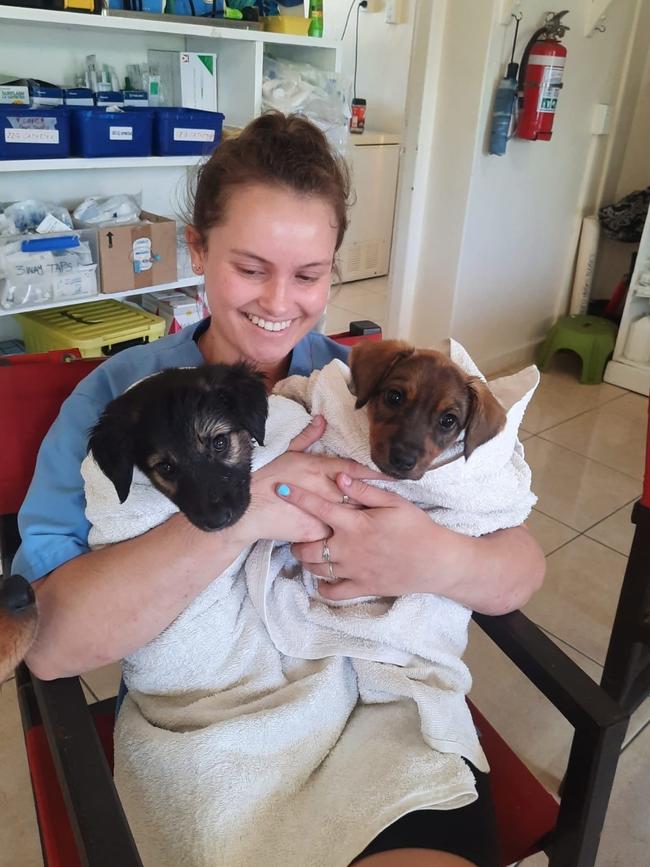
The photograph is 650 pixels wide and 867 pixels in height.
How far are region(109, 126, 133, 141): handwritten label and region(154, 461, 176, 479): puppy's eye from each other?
1556 mm

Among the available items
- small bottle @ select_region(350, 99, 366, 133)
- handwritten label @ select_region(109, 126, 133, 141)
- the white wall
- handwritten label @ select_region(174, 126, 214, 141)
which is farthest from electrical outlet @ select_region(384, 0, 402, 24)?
handwritten label @ select_region(109, 126, 133, 141)

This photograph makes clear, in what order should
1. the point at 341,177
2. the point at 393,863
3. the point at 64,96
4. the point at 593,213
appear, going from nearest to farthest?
the point at 393,863, the point at 341,177, the point at 64,96, the point at 593,213

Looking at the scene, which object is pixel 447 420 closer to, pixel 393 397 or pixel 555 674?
pixel 393 397

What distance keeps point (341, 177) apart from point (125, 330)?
4.41 ft

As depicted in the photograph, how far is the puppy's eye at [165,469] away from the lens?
900mm

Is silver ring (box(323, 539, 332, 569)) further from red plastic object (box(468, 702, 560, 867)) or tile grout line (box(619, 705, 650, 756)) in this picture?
tile grout line (box(619, 705, 650, 756))

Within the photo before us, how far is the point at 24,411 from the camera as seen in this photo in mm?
1083

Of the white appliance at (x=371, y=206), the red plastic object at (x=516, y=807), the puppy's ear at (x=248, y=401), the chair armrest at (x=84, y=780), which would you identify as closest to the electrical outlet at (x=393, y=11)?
the white appliance at (x=371, y=206)

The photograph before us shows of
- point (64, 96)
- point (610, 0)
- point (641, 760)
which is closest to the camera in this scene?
point (641, 760)

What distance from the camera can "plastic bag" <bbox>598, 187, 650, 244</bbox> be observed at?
365 centimetres

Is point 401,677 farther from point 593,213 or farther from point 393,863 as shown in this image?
point 593,213

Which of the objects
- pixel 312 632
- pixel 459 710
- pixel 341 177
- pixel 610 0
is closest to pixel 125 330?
pixel 341 177

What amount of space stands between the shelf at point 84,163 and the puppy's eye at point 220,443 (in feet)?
3.93

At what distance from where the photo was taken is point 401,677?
3.14 feet
